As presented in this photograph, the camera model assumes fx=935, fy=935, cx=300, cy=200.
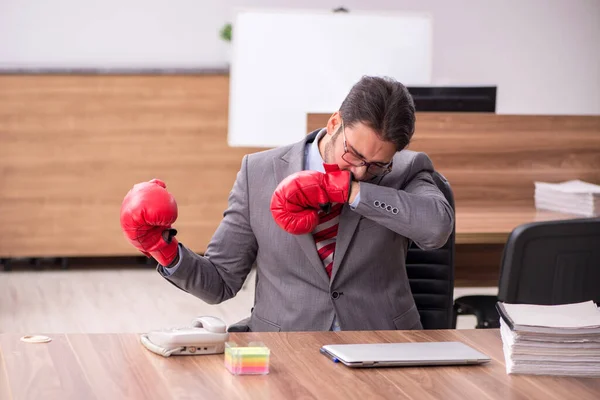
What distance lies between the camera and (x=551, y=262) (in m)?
2.23

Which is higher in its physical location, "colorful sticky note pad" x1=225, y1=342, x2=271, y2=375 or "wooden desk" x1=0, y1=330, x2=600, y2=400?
"colorful sticky note pad" x1=225, y1=342, x2=271, y2=375

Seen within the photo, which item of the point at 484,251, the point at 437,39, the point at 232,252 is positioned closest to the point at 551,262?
the point at 232,252

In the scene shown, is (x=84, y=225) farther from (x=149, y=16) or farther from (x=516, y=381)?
(x=516, y=381)

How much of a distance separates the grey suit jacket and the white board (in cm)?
305

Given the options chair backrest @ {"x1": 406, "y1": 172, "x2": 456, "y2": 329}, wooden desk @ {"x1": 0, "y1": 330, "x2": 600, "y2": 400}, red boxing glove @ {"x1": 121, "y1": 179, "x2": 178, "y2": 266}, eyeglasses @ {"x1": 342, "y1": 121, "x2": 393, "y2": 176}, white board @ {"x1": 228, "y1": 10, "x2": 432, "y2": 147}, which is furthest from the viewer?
white board @ {"x1": 228, "y1": 10, "x2": 432, "y2": 147}

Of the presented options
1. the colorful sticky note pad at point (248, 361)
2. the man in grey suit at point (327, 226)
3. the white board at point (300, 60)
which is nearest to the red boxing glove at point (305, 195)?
the man in grey suit at point (327, 226)

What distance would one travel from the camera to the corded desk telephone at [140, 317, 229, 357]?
5.40 feet

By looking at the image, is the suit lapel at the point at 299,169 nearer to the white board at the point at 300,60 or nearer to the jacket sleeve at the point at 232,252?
→ the jacket sleeve at the point at 232,252

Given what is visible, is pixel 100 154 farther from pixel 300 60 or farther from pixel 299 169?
pixel 299 169

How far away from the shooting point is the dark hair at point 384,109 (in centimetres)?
196

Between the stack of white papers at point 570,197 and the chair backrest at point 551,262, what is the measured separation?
1157mm

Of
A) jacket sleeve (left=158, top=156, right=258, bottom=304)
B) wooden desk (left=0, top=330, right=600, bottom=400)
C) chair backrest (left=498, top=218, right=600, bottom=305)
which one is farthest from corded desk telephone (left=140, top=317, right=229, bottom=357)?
chair backrest (left=498, top=218, right=600, bottom=305)

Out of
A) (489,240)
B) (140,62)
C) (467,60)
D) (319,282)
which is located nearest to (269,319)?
(319,282)

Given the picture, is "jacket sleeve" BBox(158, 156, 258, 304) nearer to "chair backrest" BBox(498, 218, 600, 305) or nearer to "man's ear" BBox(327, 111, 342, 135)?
"man's ear" BBox(327, 111, 342, 135)
